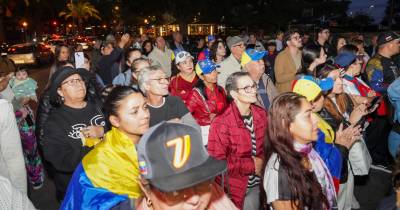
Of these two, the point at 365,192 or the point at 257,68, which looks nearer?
the point at 257,68

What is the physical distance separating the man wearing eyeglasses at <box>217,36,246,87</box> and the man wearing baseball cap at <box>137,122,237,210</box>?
5030 millimetres

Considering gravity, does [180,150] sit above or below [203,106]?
above

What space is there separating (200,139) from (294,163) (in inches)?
50.9

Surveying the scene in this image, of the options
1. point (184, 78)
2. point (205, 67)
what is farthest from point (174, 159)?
point (184, 78)

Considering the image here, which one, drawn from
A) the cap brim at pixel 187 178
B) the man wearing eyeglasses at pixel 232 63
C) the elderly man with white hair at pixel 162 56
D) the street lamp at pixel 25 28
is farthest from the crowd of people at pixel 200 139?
the street lamp at pixel 25 28

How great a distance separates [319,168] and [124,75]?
463 cm

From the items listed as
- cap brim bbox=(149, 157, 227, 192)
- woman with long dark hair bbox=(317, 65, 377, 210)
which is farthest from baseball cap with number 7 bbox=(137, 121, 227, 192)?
woman with long dark hair bbox=(317, 65, 377, 210)

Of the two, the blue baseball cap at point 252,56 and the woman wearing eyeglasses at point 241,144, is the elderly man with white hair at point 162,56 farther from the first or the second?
the woman wearing eyeglasses at point 241,144

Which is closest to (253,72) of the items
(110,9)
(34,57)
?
(34,57)

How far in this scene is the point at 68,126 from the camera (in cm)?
344

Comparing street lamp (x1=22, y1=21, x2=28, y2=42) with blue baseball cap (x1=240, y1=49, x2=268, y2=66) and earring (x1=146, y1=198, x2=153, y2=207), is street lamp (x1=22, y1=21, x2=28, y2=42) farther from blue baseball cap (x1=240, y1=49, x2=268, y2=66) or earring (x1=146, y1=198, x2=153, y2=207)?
earring (x1=146, y1=198, x2=153, y2=207)

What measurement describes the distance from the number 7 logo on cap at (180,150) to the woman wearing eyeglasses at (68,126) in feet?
6.36

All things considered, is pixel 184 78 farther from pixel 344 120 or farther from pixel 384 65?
pixel 384 65

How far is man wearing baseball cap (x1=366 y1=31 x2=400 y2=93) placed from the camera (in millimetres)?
5836
